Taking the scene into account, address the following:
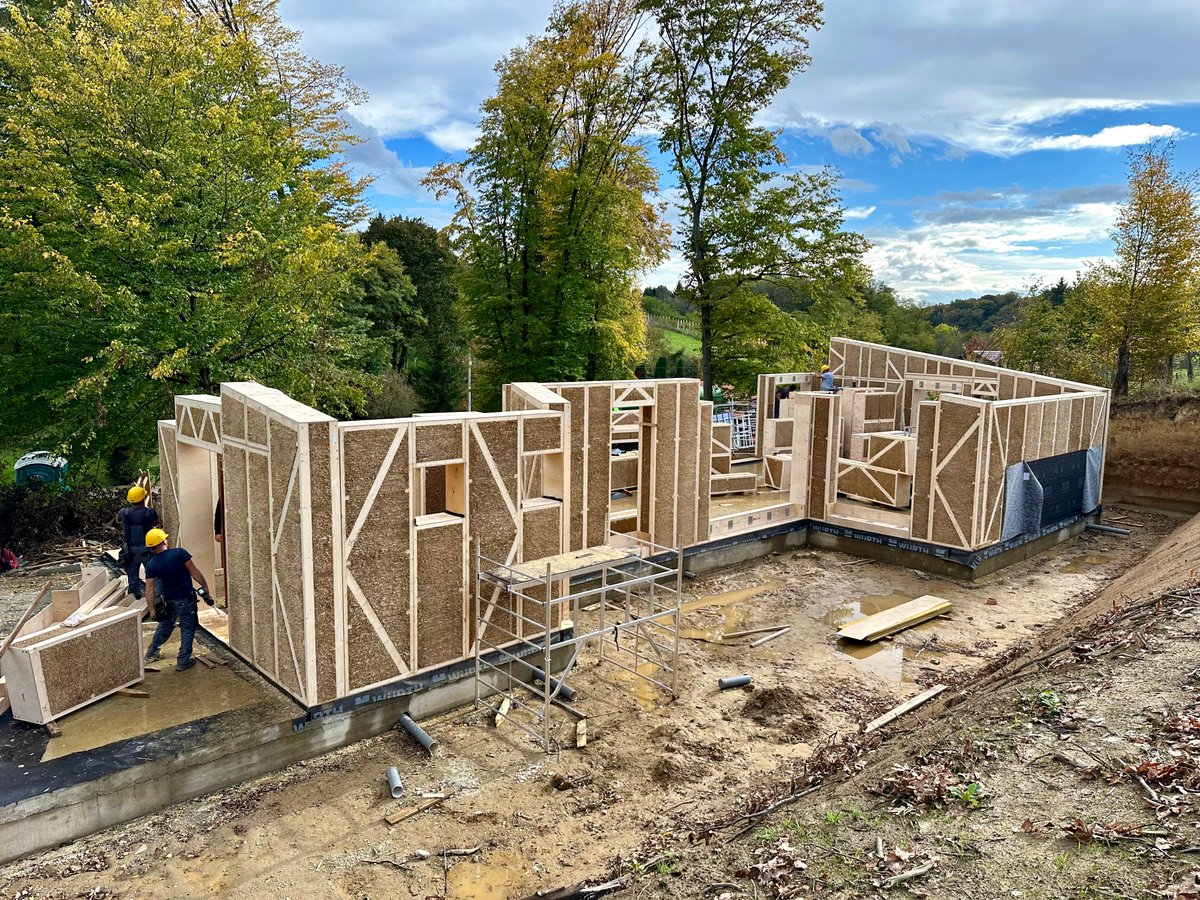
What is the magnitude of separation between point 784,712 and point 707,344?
19.0 metres

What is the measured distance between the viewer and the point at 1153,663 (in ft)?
24.2

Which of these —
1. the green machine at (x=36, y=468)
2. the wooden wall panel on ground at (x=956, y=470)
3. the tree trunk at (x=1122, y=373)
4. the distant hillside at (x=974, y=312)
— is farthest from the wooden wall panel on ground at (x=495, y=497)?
the distant hillside at (x=974, y=312)

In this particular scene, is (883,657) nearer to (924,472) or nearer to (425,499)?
(924,472)

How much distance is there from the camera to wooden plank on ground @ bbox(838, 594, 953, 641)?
485 inches

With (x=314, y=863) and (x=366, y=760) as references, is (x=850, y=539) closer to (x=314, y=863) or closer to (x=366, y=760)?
(x=366, y=760)

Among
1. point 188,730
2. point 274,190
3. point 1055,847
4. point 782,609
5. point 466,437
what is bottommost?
point 782,609

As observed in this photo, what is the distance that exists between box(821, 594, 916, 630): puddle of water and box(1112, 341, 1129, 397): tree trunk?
17.2m

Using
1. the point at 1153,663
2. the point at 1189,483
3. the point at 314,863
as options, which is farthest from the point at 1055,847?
the point at 1189,483

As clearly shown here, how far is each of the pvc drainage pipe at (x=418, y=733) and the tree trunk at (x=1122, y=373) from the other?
26.6m

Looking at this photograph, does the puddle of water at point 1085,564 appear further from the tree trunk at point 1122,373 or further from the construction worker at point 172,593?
the construction worker at point 172,593

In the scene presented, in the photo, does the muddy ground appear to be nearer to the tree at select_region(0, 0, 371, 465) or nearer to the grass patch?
the tree at select_region(0, 0, 371, 465)

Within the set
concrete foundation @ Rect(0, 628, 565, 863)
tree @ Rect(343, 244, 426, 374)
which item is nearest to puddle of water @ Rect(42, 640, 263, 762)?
concrete foundation @ Rect(0, 628, 565, 863)

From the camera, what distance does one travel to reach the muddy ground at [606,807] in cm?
580

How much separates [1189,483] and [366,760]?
23.7 metres
